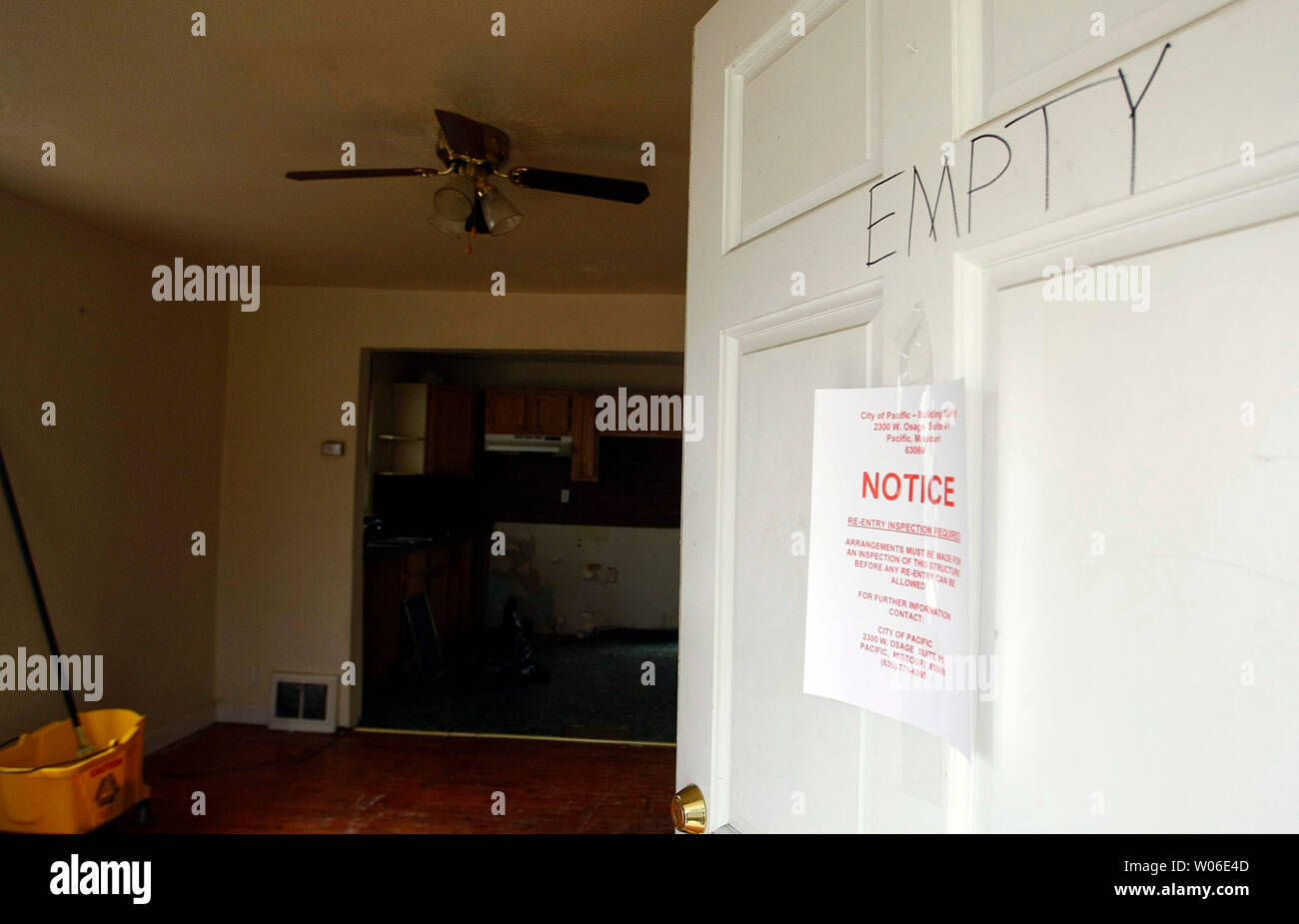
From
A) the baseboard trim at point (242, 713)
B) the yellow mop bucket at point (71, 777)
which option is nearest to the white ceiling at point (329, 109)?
the yellow mop bucket at point (71, 777)

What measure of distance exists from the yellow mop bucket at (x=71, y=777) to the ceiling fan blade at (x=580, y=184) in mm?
2625

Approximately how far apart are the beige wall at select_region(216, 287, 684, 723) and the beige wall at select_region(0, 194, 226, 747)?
132mm

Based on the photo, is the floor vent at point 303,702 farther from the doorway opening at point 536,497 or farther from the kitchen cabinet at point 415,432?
the kitchen cabinet at point 415,432

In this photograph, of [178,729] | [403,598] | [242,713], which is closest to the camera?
[178,729]

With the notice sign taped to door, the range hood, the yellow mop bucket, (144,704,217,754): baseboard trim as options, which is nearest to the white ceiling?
the notice sign taped to door

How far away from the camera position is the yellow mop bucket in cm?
274

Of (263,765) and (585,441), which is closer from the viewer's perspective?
(263,765)

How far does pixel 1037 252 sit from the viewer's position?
1.96 feet

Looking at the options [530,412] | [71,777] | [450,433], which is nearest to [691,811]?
[71,777]

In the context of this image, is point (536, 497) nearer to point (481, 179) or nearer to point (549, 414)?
point (549, 414)

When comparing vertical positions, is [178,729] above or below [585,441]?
below

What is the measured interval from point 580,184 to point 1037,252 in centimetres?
196

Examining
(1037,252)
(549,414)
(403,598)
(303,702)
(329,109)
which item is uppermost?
(329,109)

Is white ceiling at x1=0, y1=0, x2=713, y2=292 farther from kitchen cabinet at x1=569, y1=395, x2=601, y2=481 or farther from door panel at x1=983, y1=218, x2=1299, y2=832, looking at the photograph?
kitchen cabinet at x1=569, y1=395, x2=601, y2=481
